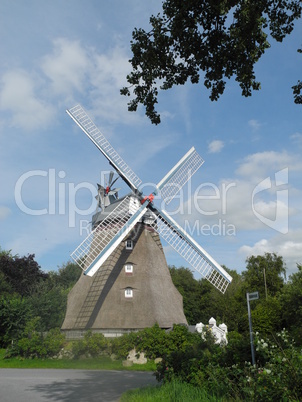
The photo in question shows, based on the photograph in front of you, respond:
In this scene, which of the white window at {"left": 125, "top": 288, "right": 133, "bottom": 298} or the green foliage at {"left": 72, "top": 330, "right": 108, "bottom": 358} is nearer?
the green foliage at {"left": 72, "top": 330, "right": 108, "bottom": 358}

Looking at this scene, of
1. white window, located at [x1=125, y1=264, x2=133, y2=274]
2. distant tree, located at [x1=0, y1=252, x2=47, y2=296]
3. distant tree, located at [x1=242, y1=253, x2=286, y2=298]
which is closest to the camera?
white window, located at [x1=125, y1=264, x2=133, y2=274]

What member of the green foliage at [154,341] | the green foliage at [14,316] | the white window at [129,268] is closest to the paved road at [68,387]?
the green foliage at [154,341]

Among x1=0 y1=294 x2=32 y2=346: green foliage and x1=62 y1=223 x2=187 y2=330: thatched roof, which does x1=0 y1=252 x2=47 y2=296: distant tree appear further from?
x1=62 y1=223 x2=187 y2=330: thatched roof

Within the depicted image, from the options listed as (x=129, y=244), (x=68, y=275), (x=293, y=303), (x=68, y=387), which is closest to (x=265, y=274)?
(x=293, y=303)

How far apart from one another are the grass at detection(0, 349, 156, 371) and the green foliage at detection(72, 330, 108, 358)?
376 millimetres

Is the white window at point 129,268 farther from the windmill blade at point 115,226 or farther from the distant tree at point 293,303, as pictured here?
the distant tree at point 293,303

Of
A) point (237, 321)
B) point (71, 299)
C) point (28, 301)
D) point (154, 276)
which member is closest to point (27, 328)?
point (71, 299)

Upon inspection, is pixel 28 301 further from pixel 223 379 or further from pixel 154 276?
pixel 223 379

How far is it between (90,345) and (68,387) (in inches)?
350

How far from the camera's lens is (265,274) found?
176 ft

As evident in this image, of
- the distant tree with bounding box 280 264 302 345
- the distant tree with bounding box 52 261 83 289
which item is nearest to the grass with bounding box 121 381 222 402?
the distant tree with bounding box 280 264 302 345

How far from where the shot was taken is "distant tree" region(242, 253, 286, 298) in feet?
173

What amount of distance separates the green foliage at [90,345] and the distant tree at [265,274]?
32.7 meters

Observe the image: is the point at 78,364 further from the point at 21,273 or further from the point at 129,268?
the point at 21,273
